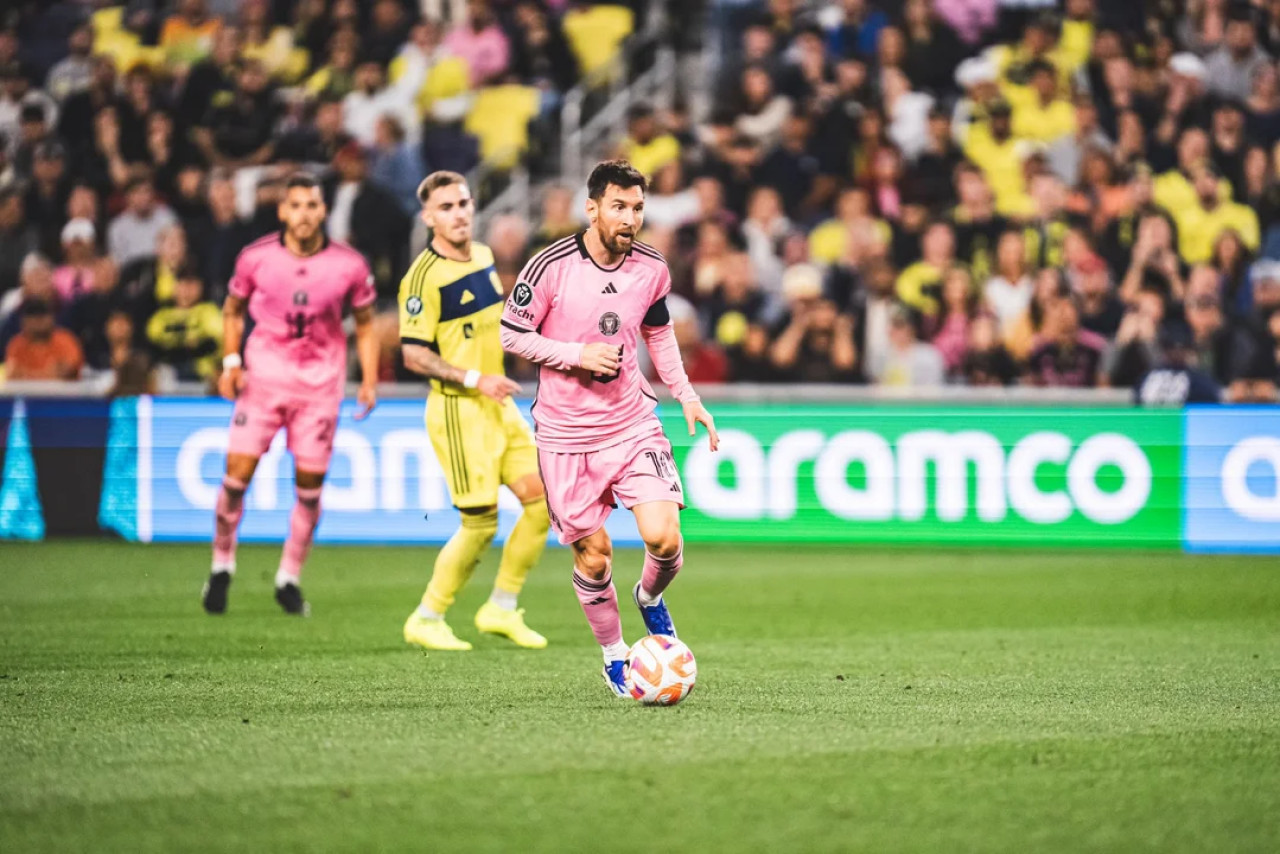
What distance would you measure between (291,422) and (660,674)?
4494 millimetres

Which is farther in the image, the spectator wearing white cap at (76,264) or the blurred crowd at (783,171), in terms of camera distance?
the spectator wearing white cap at (76,264)

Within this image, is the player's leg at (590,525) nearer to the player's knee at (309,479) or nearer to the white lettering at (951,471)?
the player's knee at (309,479)

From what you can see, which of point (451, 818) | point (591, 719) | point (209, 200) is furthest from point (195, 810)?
point (209, 200)

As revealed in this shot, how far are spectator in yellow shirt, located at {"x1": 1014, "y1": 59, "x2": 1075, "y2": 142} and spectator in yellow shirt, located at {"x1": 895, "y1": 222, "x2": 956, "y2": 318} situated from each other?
168 cm

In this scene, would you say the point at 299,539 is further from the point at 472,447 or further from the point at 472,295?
the point at 472,295

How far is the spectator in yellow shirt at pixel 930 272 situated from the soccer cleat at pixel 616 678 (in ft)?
28.8

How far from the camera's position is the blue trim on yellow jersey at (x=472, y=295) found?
973cm

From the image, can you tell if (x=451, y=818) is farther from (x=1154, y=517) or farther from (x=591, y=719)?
(x=1154, y=517)

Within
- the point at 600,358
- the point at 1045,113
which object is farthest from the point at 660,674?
→ the point at 1045,113

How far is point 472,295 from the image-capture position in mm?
9789

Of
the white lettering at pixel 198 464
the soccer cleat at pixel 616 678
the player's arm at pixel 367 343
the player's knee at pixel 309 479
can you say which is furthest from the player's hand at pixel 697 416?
the white lettering at pixel 198 464

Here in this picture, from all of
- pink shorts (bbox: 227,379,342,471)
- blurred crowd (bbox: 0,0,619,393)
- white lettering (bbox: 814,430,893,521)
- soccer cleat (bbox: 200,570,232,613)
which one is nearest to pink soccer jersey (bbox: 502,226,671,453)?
pink shorts (bbox: 227,379,342,471)

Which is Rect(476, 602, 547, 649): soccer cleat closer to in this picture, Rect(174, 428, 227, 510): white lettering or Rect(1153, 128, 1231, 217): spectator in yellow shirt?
Rect(174, 428, 227, 510): white lettering

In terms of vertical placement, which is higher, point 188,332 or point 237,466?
point 188,332
